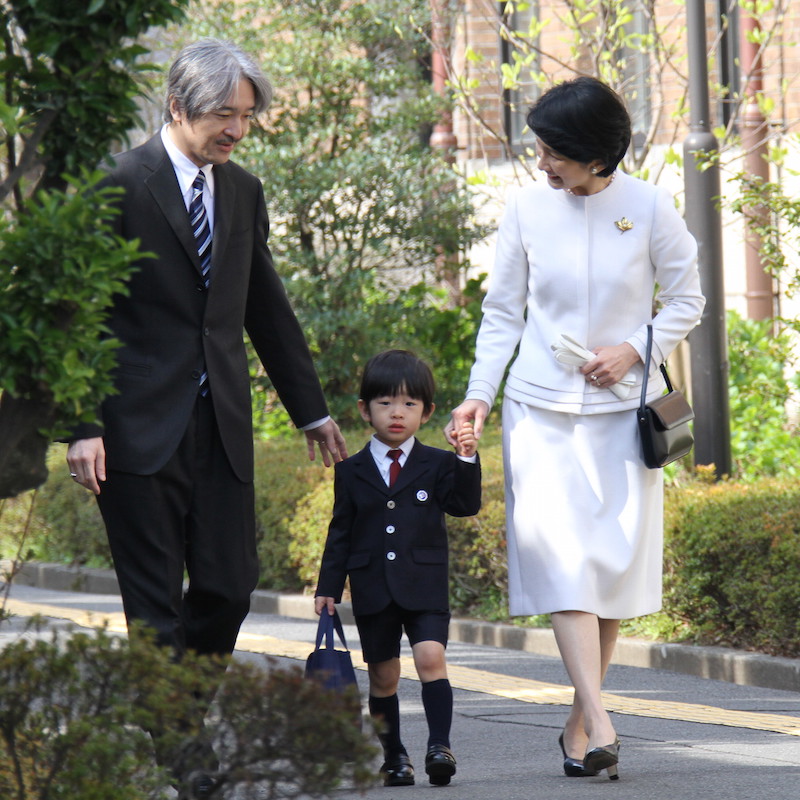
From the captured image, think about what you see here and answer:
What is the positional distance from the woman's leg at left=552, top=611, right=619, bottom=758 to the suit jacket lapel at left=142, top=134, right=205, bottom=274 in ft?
5.14

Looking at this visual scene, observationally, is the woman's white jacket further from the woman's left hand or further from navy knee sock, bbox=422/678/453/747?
navy knee sock, bbox=422/678/453/747

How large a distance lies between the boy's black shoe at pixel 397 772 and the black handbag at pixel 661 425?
1183mm

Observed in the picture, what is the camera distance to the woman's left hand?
15.4 feet

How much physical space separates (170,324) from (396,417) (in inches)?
34.7

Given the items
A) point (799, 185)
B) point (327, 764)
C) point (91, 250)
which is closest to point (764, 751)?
point (327, 764)

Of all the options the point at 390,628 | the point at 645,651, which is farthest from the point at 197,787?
the point at 645,651

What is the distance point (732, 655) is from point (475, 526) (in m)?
1.86

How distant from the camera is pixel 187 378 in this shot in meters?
4.39

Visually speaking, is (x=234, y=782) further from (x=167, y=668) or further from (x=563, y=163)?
(x=563, y=163)

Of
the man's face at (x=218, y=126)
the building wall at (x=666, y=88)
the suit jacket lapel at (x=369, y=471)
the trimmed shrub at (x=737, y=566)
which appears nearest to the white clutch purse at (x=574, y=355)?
the suit jacket lapel at (x=369, y=471)

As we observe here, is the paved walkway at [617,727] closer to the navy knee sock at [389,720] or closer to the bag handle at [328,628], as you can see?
the navy knee sock at [389,720]

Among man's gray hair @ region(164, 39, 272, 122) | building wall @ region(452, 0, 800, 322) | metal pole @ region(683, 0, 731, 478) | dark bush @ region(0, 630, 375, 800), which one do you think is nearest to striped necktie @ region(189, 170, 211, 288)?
man's gray hair @ region(164, 39, 272, 122)

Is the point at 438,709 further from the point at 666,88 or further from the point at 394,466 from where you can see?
the point at 666,88

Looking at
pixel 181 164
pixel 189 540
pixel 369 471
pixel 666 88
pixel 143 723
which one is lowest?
pixel 143 723
